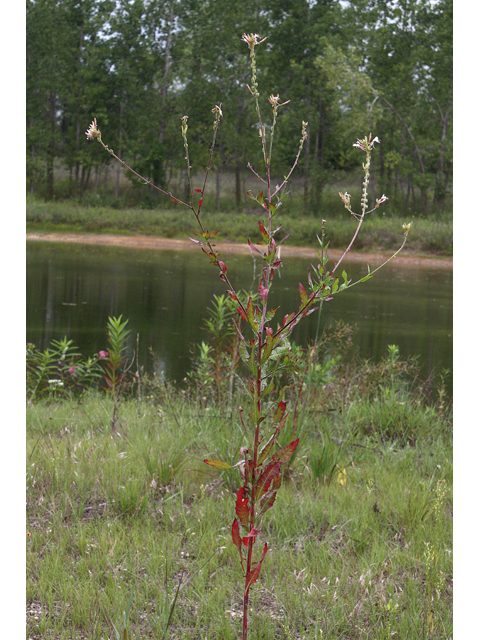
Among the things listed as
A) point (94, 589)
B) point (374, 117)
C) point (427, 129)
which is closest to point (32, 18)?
point (374, 117)

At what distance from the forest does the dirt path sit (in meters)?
4.55

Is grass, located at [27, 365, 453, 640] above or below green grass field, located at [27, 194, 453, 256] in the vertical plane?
below

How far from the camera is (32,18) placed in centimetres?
2356

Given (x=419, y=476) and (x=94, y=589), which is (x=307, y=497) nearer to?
(x=419, y=476)

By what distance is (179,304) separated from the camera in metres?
9.03

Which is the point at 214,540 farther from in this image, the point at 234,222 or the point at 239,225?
the point at 234,222

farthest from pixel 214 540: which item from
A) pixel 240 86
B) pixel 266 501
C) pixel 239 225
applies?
pixel 240 86

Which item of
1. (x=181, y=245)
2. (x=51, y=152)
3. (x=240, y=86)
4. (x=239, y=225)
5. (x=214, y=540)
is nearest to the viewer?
(x=214, y=540)

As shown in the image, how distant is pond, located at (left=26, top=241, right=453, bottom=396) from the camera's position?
659 cm

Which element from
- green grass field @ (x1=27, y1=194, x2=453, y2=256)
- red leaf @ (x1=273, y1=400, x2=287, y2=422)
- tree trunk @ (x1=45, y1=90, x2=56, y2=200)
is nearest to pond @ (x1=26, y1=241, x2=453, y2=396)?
green grass field @ (x1=27, y1=194, x2=453, y2=256)

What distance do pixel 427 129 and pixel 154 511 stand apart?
23.1 m

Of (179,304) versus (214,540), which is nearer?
(214,540)

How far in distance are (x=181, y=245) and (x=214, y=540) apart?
1651 cm

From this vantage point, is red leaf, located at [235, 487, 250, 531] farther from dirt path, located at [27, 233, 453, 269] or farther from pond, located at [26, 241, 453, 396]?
dirt path, located at [27, 233, 453, 269]
